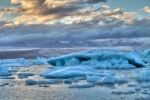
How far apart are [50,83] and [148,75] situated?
3.95 m

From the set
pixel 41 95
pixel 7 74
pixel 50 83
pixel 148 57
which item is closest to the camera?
pixel 41 95

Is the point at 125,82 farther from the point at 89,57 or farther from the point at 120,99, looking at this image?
the point at 89,57

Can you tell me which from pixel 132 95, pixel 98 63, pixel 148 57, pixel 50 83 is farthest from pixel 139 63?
pixel 132 95

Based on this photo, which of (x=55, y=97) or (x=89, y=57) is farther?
(x=89, y=57)

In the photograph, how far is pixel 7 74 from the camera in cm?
1933

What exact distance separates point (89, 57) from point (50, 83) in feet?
32.5

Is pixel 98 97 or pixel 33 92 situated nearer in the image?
pixel 98 97

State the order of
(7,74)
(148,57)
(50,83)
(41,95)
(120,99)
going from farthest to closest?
(148,57) < (7,74) < (50,83) < (41,95) < (120,99)

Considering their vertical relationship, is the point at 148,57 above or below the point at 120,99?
below

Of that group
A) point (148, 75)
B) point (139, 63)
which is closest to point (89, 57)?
point (139, 63)

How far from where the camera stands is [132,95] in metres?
12.1

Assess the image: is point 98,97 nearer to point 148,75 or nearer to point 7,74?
point 148,75

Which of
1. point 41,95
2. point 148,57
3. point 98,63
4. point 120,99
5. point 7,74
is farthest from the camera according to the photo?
point 148,57

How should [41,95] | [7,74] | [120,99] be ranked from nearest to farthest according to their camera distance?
[120,99], [41,95], [7,74]
